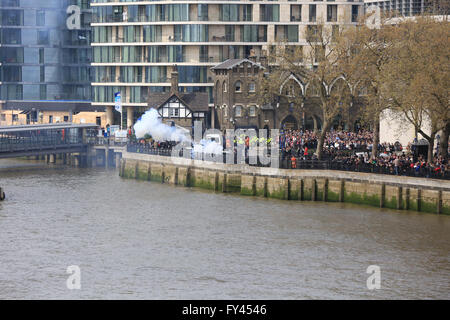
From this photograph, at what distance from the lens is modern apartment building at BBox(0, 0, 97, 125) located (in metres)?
149

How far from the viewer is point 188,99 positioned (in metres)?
119

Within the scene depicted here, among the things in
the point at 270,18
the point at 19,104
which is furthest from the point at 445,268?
the point at 19,104

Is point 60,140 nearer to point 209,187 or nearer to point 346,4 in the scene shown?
point 209,187

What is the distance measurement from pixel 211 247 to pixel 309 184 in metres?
19.9

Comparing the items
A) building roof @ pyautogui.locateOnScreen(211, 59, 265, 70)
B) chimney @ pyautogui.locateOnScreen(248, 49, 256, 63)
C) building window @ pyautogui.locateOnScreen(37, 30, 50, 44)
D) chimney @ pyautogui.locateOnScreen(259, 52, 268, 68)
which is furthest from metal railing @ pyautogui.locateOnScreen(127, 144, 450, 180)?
building window @ pyautogui.locateOnScreen(37, 30, 50, 44)

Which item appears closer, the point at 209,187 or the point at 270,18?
the point at 209,187

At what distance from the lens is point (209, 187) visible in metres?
83.4

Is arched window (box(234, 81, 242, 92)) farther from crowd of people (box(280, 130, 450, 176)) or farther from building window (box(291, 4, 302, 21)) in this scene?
building window (box(291, 4, 302, 21))

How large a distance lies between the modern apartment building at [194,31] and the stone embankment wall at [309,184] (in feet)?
132

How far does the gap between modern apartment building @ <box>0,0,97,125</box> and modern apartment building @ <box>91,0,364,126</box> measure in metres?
19.4
